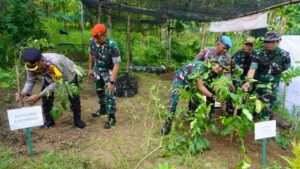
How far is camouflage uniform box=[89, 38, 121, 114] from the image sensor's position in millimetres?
4246

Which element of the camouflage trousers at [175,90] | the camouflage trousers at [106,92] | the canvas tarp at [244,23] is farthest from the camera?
the canvas tarp at [244,23]

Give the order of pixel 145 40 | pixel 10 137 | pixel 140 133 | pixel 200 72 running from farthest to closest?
pixel 145 40 → pixel 140 133 → pixel 10 137 → pixel 200 72

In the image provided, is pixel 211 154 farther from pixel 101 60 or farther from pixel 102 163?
pixel 101 60

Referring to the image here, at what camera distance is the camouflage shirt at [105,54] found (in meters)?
4.23

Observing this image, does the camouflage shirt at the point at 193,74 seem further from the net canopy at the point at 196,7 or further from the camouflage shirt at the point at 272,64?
the net canopy at the point at 196,7

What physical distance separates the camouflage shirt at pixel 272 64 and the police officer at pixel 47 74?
2.52 meters

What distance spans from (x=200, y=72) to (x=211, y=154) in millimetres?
1018

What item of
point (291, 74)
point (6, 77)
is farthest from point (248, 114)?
point (6, 77)

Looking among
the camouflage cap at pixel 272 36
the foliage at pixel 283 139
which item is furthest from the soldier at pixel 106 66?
the foliage at pixel 283 139

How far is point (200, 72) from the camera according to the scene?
12.0ft

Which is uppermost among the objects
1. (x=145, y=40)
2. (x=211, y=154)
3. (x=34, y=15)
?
(x=34, y=15)

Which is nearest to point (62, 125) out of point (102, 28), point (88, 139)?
point (88, 139)

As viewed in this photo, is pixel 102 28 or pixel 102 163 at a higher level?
pixel 102 28

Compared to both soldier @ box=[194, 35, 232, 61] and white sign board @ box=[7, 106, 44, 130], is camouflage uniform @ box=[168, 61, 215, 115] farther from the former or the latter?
white sign board @ box=[7, 106, 44, 130]
